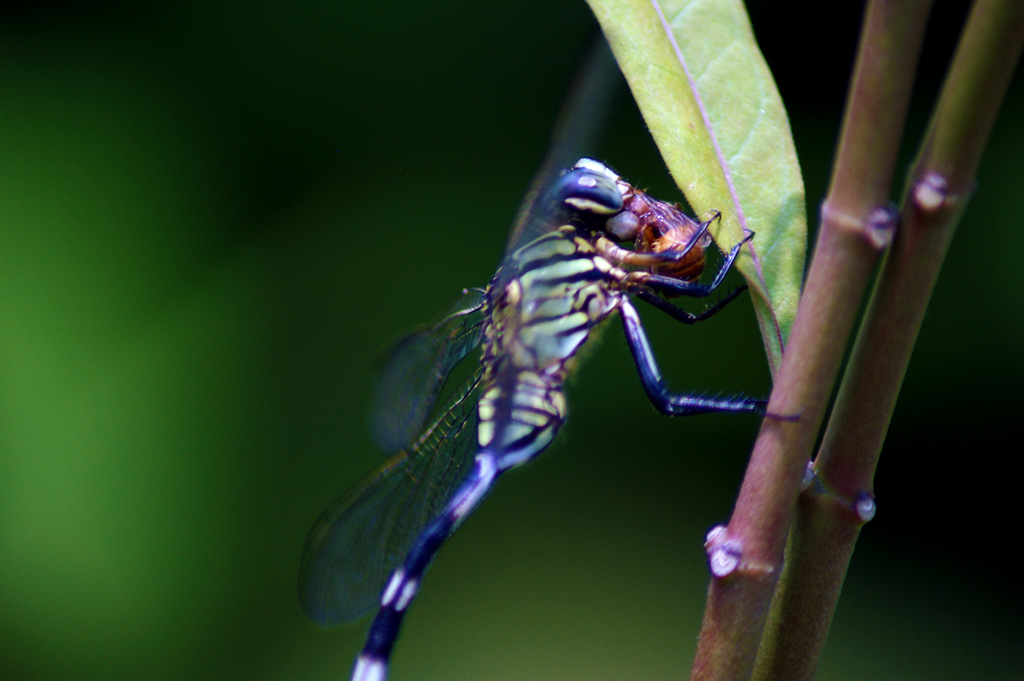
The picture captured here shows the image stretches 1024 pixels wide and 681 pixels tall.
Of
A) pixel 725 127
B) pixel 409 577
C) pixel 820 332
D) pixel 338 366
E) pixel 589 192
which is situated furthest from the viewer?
pixel 338 366

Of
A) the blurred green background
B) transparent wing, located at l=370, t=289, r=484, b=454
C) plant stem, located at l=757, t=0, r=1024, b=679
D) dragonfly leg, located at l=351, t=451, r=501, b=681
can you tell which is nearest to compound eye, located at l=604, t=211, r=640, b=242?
transparent wing, located at l=370, t=289, r=484, b=454

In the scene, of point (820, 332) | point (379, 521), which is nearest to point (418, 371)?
point (379, 521)

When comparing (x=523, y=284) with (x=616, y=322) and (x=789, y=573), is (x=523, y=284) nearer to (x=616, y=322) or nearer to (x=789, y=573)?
(x=616, y=322)

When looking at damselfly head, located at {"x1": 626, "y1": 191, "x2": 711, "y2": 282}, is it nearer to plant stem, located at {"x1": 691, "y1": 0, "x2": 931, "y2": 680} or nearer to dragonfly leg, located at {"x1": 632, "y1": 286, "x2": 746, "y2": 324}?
dragonfly leg, located at {"x1": 632, "y1": 286, "x2": 746, "y2": 324}

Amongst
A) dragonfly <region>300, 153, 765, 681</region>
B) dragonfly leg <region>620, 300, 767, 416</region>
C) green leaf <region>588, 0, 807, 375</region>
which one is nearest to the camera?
green leaf <region>588, 0, 807, 375</region>

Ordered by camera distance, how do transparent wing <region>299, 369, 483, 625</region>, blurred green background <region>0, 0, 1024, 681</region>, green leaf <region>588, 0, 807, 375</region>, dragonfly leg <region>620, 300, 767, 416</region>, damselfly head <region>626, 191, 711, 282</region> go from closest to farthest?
green leaf <region>588, 0, 807, 375</region>, dragonfly leg <region>620, 300, 767, 416</region>, damselfly head <region>626, 191, 711, 282</region>, transparent wing <region>299, 369, 483, 625</region>, blurred green background <region>0, 0, 1024, 681</region>

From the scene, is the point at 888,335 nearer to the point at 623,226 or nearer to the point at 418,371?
the point at 623,226

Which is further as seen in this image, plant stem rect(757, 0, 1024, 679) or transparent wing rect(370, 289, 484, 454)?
transparent wing rect(370, 289, 484, 454)

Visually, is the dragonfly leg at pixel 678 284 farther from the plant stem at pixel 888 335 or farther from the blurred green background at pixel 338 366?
the blurred green background at pixel 338 366
